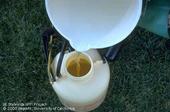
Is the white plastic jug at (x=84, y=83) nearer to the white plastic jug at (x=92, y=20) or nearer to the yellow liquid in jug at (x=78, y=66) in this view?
the yellow liquid in jug at (x=78, y=66)

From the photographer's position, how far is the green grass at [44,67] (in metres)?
1.22

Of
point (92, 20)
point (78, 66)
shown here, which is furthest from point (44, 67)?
point (92, 20)

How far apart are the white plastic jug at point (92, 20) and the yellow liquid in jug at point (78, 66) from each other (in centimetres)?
15

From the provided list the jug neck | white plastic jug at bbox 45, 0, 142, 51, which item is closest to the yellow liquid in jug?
the jug neck

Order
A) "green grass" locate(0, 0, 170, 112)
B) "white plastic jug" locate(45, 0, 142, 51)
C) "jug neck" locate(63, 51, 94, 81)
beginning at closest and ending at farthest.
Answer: "white plastic jug" locate(45, 0, 142, 51)
"jug neck" locate(63, 51, 94, 81)
"green grass" locate(0, 0, 170, 112)

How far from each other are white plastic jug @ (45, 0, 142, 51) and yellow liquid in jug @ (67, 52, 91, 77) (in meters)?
0.15

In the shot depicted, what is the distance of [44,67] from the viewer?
1.23 m

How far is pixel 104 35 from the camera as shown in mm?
875

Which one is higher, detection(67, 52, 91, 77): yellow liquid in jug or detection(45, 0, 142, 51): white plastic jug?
detection(45, 0, 142, 51): white plastic jug

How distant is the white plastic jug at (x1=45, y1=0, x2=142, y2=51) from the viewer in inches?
33.6

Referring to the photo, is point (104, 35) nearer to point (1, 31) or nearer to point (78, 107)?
point (78, 107)

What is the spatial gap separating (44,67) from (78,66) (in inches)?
8.4

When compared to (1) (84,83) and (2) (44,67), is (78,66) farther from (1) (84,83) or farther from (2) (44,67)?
(2) (44,67)

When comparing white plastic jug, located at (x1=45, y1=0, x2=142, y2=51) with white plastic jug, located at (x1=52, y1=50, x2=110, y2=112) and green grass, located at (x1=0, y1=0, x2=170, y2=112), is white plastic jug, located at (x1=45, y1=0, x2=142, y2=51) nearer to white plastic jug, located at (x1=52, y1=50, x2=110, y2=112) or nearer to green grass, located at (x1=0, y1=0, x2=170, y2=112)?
white plastic jug, located at (x1=52, y1=50, x2=110, y2=112)
